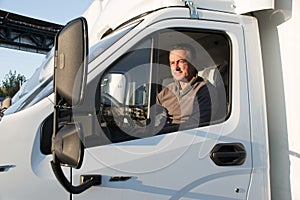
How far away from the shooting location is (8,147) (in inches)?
71.7

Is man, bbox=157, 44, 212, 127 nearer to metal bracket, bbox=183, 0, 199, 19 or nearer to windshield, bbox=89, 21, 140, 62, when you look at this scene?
metal bracket, bbox=183, 0, 199, 19

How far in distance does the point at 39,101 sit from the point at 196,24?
109 cm

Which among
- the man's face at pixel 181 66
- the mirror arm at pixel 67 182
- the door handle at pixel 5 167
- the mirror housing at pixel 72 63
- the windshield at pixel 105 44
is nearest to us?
the mirror housing at pixel 72 63

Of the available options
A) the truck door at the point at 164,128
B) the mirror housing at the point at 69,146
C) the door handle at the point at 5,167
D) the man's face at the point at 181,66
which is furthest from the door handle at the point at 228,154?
the door handle at the point at 5,167

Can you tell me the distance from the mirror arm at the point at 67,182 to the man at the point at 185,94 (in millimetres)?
635

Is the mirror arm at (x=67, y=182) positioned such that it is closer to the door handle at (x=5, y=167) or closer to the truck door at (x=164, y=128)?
the truck door at (x=164, y=128)

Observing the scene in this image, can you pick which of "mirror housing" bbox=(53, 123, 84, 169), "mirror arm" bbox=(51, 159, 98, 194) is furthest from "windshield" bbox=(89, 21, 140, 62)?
"mirror arm" bbox=(51, 159, 98, 194)

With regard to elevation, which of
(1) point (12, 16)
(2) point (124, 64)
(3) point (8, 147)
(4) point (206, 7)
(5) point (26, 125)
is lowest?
(3) point (8, 147)

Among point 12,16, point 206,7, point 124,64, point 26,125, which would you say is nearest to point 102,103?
point 124,64

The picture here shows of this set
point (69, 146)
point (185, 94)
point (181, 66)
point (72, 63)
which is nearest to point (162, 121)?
point (185, 94)

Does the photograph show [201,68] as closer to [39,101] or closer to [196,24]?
[196,24]

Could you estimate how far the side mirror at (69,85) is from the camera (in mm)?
1473

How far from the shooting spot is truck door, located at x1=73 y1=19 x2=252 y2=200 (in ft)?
6.21

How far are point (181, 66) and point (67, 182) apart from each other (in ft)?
3.70
